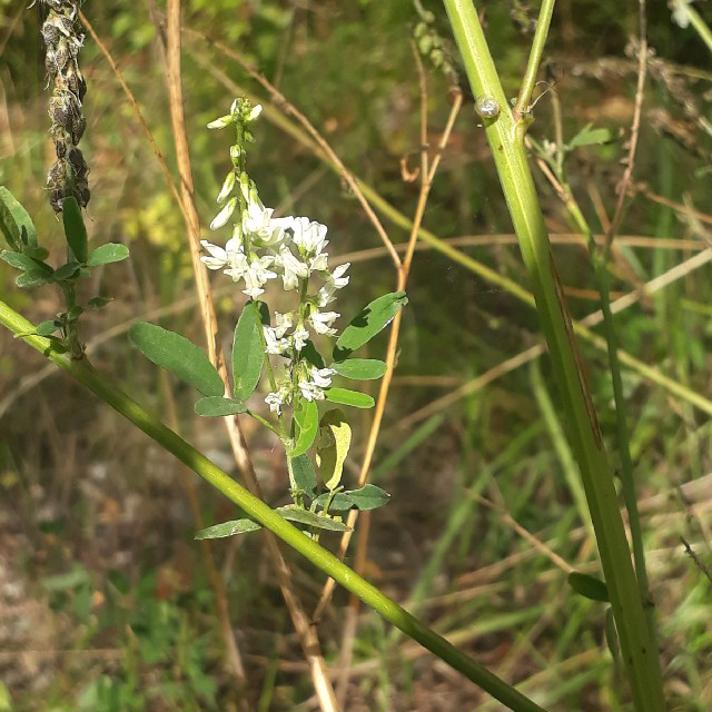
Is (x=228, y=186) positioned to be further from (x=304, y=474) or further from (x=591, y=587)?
(x=591, y=587)

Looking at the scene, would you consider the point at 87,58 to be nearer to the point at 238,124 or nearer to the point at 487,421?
the point at 487,421

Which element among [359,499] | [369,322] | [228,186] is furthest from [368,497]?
[228,186]

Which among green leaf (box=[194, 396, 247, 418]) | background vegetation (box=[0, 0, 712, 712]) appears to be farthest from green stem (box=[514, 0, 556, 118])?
background vegetation (box=[0, 0, 712, 712])

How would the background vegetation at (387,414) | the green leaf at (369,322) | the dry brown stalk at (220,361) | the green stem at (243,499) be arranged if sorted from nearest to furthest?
1. the green stem at (243,499)
2. the green leaf at (369,322)
3. the dry brown stalk at (220,361)
4. the background vegetation at (387,414)

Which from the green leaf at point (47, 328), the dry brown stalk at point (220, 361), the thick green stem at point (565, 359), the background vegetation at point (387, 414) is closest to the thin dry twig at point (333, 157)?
the dry brown stalk at point (220, 361)

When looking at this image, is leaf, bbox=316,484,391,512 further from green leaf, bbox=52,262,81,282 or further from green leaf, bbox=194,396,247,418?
green leaf, bbox=52,262,81,282

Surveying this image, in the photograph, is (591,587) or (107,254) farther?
(591,587)

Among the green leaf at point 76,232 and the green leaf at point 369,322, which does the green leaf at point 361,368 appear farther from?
the green leaf at point 76,232
